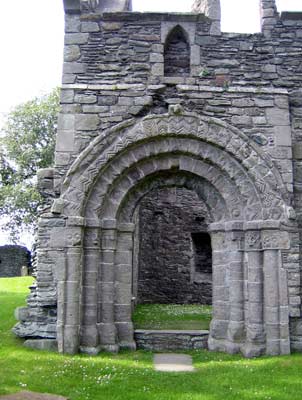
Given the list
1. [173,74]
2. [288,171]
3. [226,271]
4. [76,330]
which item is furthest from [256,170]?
[76,330]

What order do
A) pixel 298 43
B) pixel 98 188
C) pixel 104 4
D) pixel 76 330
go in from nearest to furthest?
1. pixel 76 330
2. pixel 98 188
3. pixel 298 43
4. pixel 104 4

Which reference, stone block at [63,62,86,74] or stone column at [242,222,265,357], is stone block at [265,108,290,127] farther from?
stone block at [63,62,86,74]

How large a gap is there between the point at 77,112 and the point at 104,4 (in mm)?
6207

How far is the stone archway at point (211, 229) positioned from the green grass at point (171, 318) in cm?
108

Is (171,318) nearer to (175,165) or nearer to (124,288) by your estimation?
(124,288)

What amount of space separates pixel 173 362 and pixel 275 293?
1.90 metres

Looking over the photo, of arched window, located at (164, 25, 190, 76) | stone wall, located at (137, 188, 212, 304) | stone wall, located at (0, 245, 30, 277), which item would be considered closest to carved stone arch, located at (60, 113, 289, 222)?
arched window, located at (164, 25, 190, 76)

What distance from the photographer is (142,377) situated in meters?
6.18

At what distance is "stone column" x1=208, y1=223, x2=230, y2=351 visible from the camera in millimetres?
7752

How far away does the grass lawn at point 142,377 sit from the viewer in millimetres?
5477

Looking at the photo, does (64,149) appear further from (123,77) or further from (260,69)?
(260,69)

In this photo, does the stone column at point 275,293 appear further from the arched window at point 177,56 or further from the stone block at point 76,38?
the stone block at point 76,38

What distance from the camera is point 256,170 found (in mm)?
7707

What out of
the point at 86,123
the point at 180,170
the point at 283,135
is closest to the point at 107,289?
the point at 180,170
